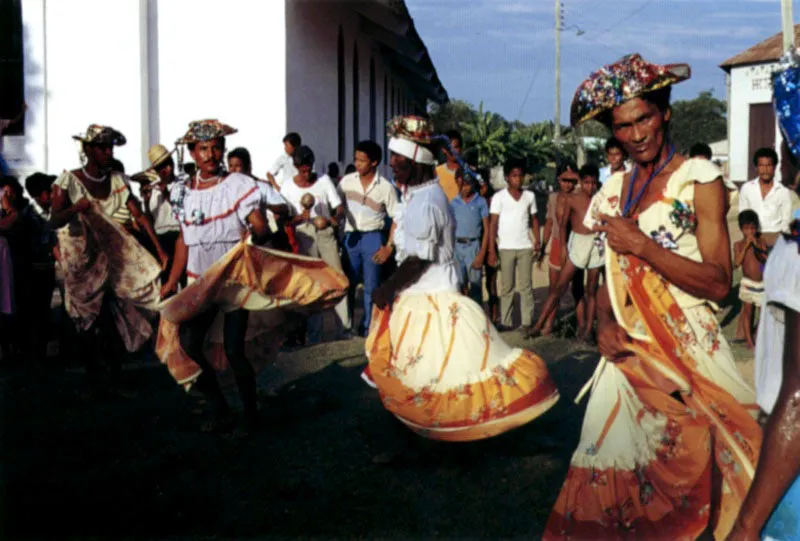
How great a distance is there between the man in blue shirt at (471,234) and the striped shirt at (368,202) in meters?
0.73

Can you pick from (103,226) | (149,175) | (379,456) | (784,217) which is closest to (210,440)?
(379,456)

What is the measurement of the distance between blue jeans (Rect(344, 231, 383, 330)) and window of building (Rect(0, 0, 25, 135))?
520 cm

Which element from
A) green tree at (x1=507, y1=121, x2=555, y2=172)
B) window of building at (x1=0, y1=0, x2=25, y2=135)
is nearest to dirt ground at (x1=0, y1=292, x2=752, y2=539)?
window of building at (x1=0, y1=0, x2=25, y2=135)

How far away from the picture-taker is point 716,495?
3.61 metres

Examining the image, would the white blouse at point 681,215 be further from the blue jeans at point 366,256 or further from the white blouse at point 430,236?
the blue jeans at point 366,256

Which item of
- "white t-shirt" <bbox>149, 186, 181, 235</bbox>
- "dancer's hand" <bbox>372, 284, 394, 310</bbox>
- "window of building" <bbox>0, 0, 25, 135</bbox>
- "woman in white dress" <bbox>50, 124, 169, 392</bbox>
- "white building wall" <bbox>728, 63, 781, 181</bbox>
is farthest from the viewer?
"white building wall" <bbox>728, 63, 781, 181</bbox>

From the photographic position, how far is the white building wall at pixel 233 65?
12.9 meters

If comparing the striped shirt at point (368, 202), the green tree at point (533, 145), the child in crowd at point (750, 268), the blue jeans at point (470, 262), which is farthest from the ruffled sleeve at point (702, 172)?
the green tree at point (533, 145)

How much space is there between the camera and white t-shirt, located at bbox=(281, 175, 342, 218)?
10.4 m

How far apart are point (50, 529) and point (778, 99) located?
13.1 ft

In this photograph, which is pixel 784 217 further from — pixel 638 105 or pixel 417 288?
pixel 638 105

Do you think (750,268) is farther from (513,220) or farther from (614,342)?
(614,342)

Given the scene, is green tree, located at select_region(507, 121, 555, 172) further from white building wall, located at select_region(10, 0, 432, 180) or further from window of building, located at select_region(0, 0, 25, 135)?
window of building, located at select_region(0, 0, 25, 135)

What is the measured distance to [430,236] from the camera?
5.88 metres
